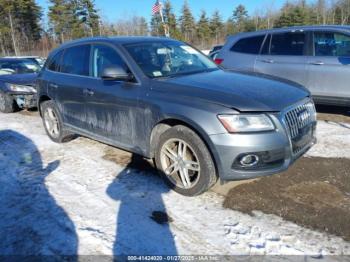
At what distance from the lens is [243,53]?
7.61 m

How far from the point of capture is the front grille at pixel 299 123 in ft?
11.5

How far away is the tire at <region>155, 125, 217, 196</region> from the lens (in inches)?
140

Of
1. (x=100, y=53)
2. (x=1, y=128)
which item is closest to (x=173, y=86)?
(x=100, y=53)

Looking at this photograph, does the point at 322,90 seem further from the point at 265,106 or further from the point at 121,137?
the point at 121,137

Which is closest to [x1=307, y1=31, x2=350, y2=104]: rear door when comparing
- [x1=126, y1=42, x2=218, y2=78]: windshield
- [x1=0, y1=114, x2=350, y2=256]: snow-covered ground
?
[x1=0, y1=114, x2=350, y2=256]: snow-covered ground

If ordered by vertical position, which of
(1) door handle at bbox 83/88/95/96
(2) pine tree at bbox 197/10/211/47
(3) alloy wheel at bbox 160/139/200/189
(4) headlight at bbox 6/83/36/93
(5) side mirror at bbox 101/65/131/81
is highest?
(2) pine tree at bbox 197/10/211/47

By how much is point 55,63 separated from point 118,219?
3.53 metres

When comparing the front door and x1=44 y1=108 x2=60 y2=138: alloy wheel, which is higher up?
the front door

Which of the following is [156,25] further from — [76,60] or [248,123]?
[248,123]

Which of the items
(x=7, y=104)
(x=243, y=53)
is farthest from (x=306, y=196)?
(x=7, y=104)

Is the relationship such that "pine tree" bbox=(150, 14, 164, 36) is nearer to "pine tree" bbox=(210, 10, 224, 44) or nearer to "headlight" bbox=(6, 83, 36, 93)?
"pine tree" bbox=(210, 10, 224, 44)

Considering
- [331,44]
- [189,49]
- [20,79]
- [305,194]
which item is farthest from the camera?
[20,79]

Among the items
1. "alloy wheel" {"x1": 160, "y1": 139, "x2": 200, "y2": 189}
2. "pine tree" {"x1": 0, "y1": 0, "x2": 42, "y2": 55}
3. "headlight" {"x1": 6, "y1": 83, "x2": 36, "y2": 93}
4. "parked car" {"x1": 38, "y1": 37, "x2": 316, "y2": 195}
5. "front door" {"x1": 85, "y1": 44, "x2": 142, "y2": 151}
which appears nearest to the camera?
"parked car" {"x1": 38, "y1": 37, "x2": 316, "y2": 195}

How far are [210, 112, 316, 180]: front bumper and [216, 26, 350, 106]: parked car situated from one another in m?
3.59
